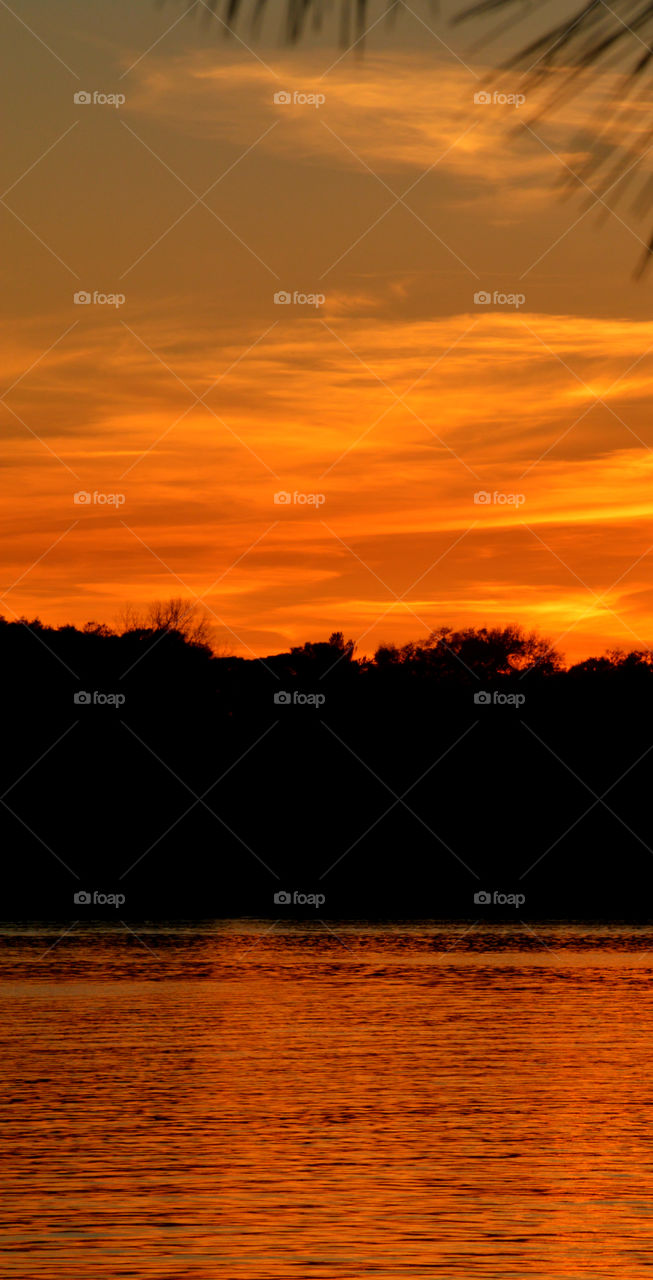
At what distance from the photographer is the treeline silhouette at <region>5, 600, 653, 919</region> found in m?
132

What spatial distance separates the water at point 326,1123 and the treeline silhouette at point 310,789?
184ft

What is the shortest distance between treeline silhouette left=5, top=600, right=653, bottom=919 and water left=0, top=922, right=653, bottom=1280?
56.0 m

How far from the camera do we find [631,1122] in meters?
37.1

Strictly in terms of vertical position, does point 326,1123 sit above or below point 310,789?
A: below

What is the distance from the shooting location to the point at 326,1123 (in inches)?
→ 1436

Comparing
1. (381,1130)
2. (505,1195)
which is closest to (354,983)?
(381,1130)

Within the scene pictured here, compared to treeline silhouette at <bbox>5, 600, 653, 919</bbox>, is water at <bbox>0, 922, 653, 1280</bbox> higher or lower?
lower

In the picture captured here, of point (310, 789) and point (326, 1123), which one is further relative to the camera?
point (310, 789)

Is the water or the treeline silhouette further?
the treeline silhouette

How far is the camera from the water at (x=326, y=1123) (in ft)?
79.5

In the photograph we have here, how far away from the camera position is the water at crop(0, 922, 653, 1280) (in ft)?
79.5

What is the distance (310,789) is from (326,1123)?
97172 mm

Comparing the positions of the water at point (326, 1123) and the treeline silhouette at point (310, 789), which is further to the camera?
the treeline silhouette at point (310, 789)

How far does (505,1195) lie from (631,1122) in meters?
9.37
